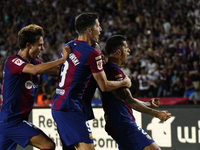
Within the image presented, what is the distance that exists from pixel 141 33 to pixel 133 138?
34.1 ft

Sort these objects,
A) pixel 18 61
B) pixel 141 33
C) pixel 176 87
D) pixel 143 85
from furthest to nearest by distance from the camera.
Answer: pixel 141 33
pixel 143 85
pixel 176 87
pixel 18 61

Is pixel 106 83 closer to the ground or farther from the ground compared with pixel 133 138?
farther from the ground

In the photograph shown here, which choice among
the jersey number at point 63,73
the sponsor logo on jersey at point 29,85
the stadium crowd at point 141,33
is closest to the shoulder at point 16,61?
the sponsor logo on jersey at point 29,85

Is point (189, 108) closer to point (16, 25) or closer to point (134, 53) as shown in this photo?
point (134, 53)

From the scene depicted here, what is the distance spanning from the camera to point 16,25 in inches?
699

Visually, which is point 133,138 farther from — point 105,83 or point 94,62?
point 94,62

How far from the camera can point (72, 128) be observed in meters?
3.28

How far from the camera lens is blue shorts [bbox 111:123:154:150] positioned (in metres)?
3.48

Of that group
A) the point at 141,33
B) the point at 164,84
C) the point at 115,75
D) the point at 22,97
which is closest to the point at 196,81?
the point at 164,84

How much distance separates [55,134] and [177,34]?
8.13 meters

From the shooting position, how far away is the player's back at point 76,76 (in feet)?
10.9

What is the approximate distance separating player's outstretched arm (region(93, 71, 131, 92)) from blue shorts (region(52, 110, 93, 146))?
40 cm

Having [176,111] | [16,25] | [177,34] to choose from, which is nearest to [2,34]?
[16,25]

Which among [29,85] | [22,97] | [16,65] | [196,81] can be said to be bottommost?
[196,81]
